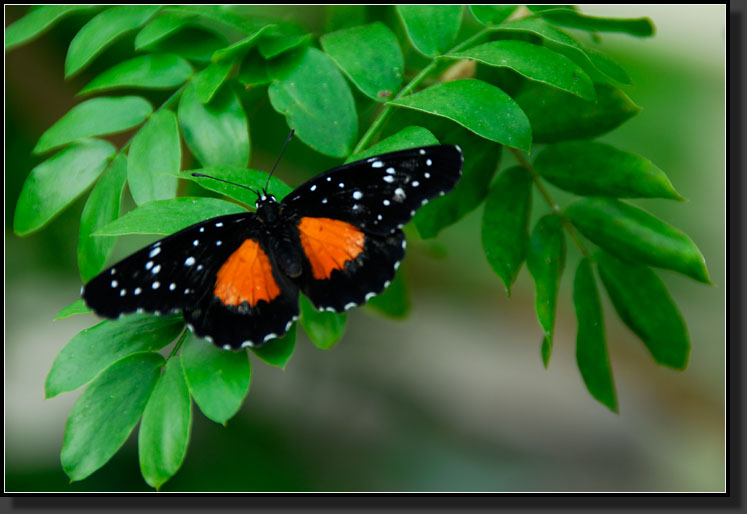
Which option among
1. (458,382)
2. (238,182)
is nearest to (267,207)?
(238,182)

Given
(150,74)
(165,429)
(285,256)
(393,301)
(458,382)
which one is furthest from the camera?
(458,382)

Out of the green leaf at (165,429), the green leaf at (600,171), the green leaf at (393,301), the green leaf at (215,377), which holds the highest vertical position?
the green leaf at (600,171)

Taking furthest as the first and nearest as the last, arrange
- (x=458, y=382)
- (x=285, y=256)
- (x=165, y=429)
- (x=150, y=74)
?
(x=458, y=382), (x=150, y=74), (x=285, y=256), (x=165, y=429)

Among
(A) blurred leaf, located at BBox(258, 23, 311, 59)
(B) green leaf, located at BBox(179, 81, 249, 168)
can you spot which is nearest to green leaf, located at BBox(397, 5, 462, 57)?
(A) blurred leaf, located at BBox(258, 23, 311, 59)

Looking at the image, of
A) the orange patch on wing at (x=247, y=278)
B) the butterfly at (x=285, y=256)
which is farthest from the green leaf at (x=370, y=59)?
the orange patch on wing at (x=247, y=278)

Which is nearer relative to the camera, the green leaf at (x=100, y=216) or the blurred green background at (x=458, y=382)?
the green leaf at (x=100, y=216)

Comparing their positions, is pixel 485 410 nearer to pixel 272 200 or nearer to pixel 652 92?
pixel 652 92

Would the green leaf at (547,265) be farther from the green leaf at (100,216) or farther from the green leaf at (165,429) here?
the green leaf at (100,216)

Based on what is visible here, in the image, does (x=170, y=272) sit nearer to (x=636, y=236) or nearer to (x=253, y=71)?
(x=253, y=71)
